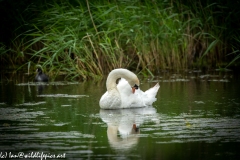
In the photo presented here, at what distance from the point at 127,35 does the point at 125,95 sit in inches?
164

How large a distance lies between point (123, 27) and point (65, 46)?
4.45ft

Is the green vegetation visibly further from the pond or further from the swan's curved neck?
the swan's curved neck

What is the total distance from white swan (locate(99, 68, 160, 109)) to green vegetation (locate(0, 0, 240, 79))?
3222 millimetres

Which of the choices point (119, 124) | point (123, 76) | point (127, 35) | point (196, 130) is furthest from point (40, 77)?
point (196, 130)

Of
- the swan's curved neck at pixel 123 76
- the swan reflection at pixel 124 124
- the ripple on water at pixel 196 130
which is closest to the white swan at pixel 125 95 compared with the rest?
the swan's curved neck at pixel 123 76

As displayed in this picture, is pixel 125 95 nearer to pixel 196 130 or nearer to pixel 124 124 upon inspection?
pixel 124 124

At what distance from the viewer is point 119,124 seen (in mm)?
8766

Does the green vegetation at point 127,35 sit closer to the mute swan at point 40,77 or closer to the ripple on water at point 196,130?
the mute swan at point 40,77

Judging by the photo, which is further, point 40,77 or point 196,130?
point 40,77

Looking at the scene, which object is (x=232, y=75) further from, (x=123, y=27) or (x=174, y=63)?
(x=123, y=27)

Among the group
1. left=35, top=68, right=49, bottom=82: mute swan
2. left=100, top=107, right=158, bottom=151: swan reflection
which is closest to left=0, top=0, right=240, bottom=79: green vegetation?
left=35, top=68, right=49, bottom=82: mute swan

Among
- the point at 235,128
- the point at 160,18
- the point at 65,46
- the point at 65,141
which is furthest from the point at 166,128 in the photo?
the point at 160,18

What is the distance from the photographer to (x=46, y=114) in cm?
959

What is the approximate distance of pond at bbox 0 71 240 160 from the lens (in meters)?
6.93
